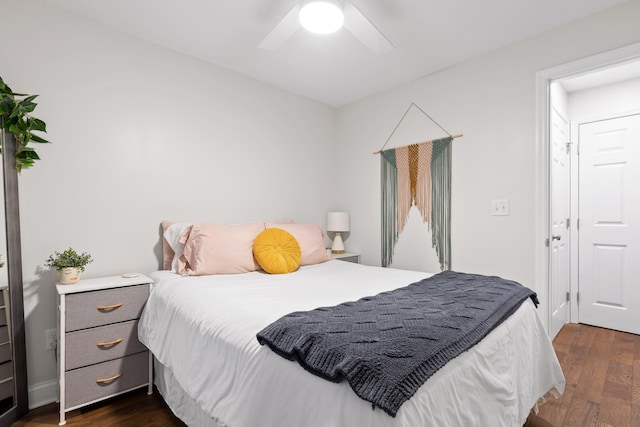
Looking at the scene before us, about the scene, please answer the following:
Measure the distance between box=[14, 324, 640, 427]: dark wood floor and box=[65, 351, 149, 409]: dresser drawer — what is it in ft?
0.35

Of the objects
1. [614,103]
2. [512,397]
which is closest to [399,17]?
[512,397]

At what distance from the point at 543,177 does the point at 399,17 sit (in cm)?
150

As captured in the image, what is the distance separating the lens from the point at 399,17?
2111 millimetres

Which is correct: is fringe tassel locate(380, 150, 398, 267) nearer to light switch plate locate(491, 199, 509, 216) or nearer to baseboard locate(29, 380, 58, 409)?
light switch plate locate(491, 199, 509, 216)

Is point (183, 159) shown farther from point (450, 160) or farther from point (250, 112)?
point (450, 160)

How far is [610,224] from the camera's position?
3162 mm

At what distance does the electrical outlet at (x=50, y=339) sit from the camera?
2.02m

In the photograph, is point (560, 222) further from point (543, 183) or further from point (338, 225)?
point (338, 225)

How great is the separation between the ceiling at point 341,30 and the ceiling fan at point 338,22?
0.23 m

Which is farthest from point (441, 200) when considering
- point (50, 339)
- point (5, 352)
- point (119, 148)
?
point (5, 352)

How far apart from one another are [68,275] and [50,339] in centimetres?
48

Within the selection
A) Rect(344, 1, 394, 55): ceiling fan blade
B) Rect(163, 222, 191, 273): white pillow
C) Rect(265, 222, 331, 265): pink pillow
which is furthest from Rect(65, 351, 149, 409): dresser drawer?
Rect(344, 1, 394, 55): ceiling fan blade

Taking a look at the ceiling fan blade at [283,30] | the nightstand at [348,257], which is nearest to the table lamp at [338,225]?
the nightstand at [348,257]

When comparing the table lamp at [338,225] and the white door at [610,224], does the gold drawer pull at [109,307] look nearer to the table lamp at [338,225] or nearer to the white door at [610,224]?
the table lamp at [338,225]
